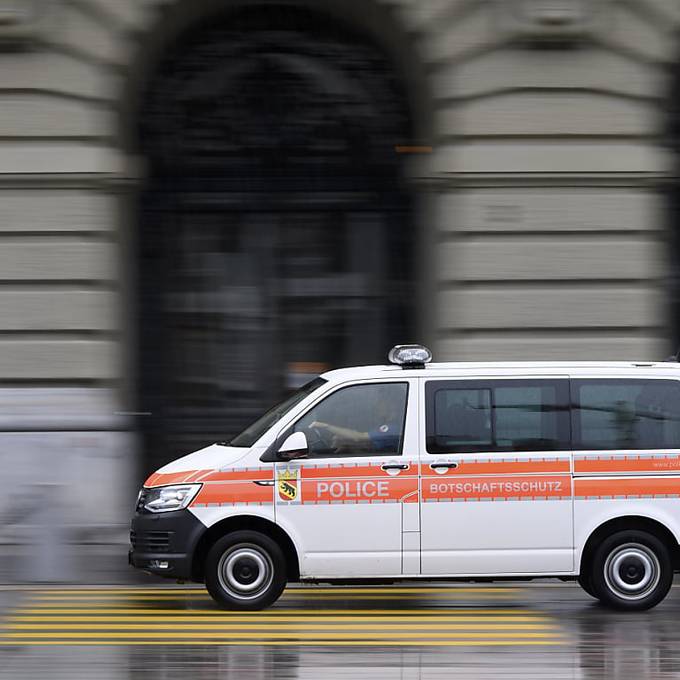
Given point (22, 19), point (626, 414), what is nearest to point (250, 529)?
point (626, 414)

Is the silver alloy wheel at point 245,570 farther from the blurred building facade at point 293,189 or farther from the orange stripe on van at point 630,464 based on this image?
the blurred building facade at point 293,189

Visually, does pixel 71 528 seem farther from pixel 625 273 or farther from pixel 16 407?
pixel 625 273

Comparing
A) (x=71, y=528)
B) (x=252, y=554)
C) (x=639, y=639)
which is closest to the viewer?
(x=639, y=639)

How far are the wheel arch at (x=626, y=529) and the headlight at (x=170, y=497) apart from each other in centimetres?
258

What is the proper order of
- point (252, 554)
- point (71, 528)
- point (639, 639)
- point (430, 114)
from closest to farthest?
point (639, 639) < point (252, 554) < point (71, 528) < point (430, 114)

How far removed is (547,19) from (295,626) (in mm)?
6537

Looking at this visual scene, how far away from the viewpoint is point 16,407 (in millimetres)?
12625

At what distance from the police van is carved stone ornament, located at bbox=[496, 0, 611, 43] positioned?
14.6 feet

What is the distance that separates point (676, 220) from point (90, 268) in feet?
18.0

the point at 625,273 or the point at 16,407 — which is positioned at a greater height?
the point at 625,273

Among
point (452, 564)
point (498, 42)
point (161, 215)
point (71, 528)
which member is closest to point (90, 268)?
point (161, 215)

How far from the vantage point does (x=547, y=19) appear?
1275 centimetres

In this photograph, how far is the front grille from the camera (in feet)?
30.3

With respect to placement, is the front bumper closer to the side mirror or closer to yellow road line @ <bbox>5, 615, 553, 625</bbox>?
yellow road line @ <bbox>5, 615, 553, 625</bbox>
